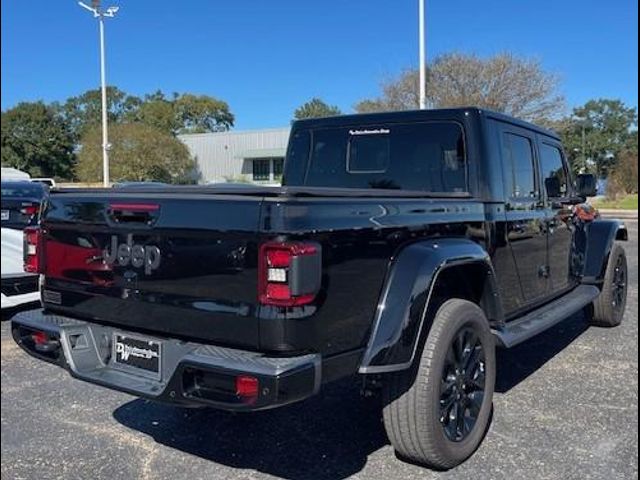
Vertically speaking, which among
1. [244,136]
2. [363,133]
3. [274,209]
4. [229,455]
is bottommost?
[229,455]

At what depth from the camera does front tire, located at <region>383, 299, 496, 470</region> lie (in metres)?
3.32

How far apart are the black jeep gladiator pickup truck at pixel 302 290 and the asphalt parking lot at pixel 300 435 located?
0.30m

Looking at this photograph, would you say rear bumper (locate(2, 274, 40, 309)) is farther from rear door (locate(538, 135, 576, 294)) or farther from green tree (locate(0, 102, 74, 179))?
rear door (locate(538, 135, 576, 294))

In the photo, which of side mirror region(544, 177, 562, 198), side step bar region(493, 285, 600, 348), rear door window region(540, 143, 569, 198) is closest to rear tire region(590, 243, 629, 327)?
side step bar region(493, 285, 600, 348)

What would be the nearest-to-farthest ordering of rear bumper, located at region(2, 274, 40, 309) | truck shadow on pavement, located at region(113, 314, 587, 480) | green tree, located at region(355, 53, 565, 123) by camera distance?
truck shadow on pavement, located at region(113, 314, 587, 480) → rear bumper, located at region(2, 274, 40, 309) → green tree, located at region(355, 53, 565, 123)

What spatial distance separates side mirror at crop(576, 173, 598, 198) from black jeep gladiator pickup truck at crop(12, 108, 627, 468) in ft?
6.64

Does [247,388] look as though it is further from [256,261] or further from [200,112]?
[200,112]

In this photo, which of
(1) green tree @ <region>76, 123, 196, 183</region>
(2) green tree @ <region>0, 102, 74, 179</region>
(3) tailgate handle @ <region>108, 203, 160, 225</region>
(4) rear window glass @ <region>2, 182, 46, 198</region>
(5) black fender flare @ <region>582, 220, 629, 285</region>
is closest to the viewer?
(3) tailgate handle @ <region>108, 203, 160, 225</region>

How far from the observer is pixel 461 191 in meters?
4.43

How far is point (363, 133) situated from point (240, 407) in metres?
2.77

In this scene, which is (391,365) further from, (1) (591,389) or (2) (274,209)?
(1) (591,389)

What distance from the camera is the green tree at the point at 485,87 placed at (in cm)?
2281

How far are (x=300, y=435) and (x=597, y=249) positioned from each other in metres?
3.78

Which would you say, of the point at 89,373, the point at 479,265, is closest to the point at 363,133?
the point at 479,265
